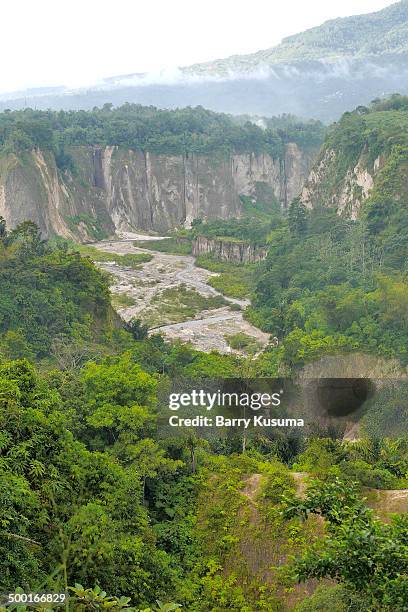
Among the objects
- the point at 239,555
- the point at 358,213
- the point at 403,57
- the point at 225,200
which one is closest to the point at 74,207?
the point at 225,200

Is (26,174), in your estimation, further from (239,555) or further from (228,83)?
(228,83)

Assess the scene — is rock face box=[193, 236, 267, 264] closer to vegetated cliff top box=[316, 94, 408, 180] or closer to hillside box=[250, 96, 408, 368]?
hillside box=[250, 96, 408, 368]

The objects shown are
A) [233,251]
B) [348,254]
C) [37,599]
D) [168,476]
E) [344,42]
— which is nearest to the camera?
[37,599]

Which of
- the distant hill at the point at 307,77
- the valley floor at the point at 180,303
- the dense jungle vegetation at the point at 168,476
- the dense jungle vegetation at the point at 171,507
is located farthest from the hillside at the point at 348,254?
the distant hill at the point at 307,77

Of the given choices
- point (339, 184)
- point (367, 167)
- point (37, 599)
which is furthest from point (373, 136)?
point (37, 599)

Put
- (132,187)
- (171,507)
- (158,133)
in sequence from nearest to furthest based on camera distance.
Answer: (171,507)
(132,187)
(158,133)

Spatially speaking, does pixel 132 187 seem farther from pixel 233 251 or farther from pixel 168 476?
pixel 168 476

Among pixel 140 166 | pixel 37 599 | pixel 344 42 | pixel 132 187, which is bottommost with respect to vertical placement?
pixel 132 187

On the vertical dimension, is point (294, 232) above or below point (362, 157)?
below
